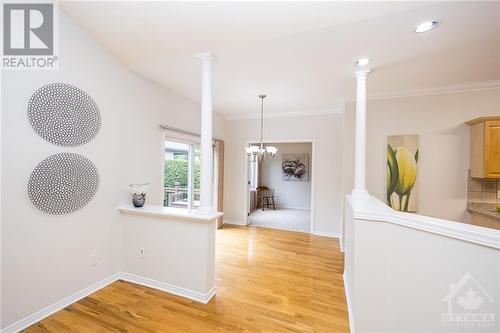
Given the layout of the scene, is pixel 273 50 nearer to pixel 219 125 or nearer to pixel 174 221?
pixel 174 221

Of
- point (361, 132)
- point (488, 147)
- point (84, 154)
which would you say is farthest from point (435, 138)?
point (84, 154)

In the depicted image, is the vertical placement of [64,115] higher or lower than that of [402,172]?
higher

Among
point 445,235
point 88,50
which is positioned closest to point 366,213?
point 445,235

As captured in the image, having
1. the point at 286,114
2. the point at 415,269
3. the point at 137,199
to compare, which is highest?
the point at 286,114

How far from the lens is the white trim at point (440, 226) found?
117 cm

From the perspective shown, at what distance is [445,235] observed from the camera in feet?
4.33

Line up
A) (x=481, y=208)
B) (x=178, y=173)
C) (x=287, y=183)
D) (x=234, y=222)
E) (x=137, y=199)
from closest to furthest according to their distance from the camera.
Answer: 1. (x=137, y=199)
2. (x=481, y=208)
3. (x=178, y=173)
4. (x=234, y=222)
5. (x=287, y=183)

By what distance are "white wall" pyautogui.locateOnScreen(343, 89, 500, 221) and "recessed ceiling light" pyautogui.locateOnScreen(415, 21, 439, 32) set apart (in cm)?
176

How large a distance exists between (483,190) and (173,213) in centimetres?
432

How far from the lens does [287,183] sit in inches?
311

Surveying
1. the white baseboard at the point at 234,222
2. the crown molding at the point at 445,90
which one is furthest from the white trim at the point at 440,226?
the white baseboard at the point at 234,222

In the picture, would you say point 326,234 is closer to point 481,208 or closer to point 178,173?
point 481,208

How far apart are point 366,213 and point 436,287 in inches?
23.7

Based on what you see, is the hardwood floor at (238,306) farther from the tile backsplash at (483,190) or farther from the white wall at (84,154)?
the tile backsplash at (483,190)
